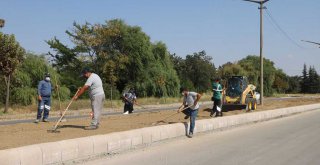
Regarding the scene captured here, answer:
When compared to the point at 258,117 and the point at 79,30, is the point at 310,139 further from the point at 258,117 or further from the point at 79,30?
the point at 79,30

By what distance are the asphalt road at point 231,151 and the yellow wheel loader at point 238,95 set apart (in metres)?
13.7

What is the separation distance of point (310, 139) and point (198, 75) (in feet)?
205

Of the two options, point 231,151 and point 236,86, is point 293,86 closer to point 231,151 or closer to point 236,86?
point 236,86

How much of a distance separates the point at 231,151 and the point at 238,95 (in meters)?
18.5

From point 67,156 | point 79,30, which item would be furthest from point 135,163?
point 79,30

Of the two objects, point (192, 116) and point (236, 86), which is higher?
point (236, 86)

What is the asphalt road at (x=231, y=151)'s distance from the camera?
397 inches

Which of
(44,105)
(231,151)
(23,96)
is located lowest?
(231,151)

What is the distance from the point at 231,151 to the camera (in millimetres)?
11727

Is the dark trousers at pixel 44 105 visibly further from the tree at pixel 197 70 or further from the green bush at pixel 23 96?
the tree at pixel 197 70

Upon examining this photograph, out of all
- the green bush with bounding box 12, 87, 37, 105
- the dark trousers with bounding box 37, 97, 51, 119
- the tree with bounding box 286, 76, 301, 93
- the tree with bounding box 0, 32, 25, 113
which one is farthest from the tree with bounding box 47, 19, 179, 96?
the tree with bounding box 286, 76, 301, 93

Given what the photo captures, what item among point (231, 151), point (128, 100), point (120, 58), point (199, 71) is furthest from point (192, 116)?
point (199, 71)

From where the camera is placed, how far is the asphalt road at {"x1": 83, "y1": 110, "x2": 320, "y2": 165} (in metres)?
A: 10.1

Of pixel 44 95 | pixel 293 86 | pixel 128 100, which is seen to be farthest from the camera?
pixel 293 86
